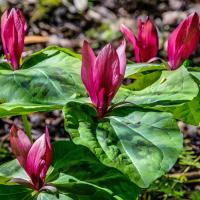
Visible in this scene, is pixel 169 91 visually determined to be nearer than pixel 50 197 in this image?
No

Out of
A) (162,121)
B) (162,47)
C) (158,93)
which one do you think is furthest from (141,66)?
(162,47)

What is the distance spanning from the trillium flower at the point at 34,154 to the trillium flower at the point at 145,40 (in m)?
0.56

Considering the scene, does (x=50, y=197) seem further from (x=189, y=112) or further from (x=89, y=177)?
(x=189, y=112)

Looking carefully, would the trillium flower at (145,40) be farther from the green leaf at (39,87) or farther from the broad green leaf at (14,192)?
the broad green leaf at (14,192)

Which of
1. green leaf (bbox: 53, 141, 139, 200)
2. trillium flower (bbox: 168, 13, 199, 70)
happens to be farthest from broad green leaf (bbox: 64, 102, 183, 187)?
trillium flower (bbox: 168, 13, 199, 70)

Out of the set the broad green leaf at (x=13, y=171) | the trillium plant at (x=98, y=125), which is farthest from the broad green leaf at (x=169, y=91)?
the broad green leaf at (x=13, y=171)

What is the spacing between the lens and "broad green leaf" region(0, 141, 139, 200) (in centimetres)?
141

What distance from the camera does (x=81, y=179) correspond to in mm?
1458

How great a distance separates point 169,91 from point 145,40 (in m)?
0.36

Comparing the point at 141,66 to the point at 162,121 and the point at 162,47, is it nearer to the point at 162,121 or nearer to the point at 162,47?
the point at 162,121

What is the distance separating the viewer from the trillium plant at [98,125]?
4.38 feet

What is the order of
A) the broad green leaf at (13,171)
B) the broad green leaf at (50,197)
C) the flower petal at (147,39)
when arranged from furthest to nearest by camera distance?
the flower petal at (147,39)
the broad green leaf at (13,171)
the broad green leaf at (50,197)

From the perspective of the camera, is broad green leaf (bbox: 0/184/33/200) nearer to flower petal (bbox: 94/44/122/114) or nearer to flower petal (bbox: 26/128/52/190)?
flower petal (bbox: 26/128/52/190)

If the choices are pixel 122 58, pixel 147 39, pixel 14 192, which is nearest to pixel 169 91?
pixel 122 58
